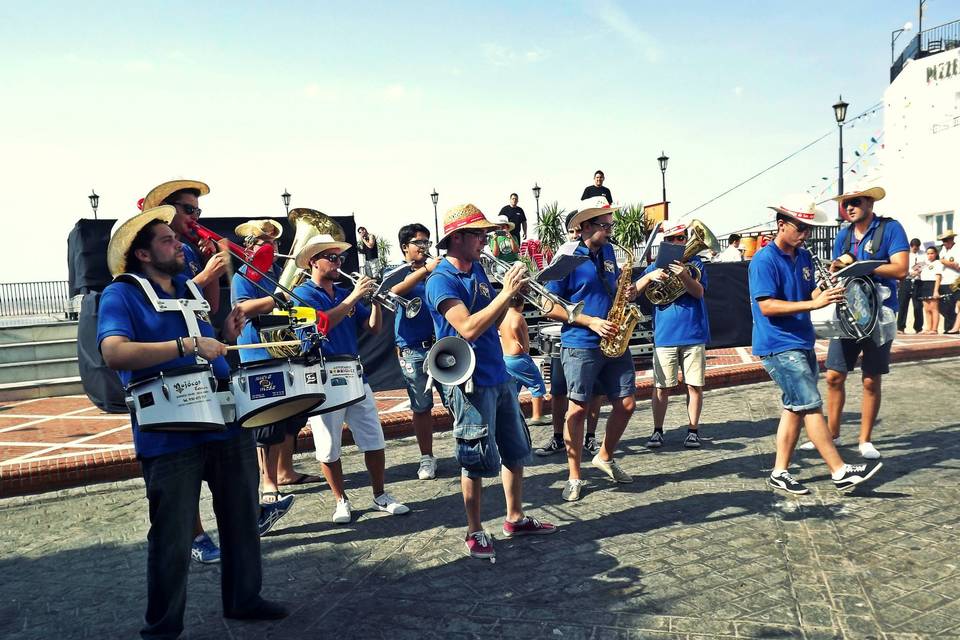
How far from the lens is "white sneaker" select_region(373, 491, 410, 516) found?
5008 mm

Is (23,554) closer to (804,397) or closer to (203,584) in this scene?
(203,584)

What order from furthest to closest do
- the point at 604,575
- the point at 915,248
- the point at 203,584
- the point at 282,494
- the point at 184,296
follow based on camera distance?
the point at 915,248, the point at 282,494, the point at 203,584, the point at 604,575, the point at 184,296

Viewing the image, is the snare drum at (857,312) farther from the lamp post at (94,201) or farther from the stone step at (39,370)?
the lamp post at (94,201)

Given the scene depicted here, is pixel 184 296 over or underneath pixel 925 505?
over

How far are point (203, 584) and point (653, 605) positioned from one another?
2.55 metres

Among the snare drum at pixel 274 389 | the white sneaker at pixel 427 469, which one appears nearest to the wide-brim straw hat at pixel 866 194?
the white sneaker at pixel 427 469

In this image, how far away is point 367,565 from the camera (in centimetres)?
416

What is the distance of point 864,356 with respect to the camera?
5766mm

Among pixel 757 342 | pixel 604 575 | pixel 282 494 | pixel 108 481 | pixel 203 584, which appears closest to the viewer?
pixel 604 575

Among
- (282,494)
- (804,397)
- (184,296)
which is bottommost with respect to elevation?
(282,494)

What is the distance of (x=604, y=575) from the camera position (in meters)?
3.79

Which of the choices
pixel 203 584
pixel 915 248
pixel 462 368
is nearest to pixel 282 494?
pixel 203 584

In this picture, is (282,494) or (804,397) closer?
(804,397)

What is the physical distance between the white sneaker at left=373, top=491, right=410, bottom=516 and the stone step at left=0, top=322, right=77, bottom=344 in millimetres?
10044
